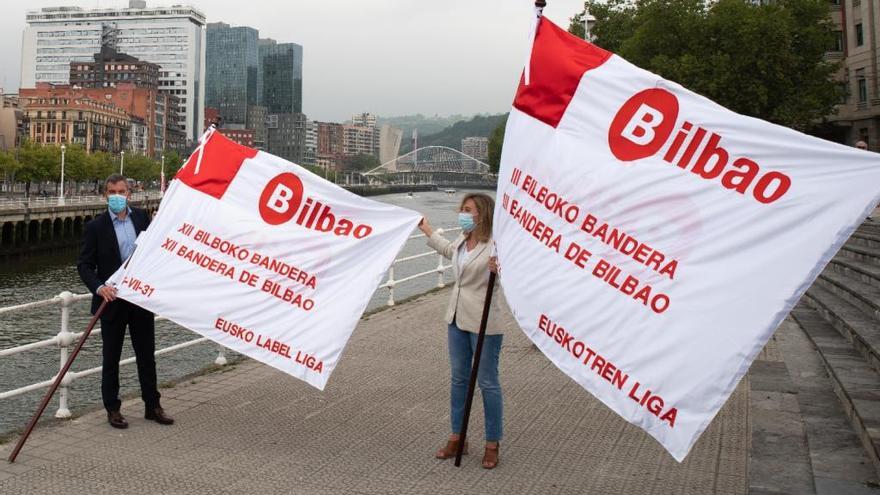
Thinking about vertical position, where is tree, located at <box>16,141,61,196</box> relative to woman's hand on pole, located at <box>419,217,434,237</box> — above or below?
below

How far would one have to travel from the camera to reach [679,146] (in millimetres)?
4785

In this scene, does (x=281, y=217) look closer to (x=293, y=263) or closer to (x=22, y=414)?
(x=293, y=263)

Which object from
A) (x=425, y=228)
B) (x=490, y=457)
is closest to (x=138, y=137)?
(x=425, y=228)

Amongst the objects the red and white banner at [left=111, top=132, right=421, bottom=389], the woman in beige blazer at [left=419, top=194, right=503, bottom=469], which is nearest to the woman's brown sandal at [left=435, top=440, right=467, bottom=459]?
the woman in beige blazer at [left=419, top=194, right=503, bottom=469]

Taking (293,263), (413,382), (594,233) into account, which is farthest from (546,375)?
(594,233)

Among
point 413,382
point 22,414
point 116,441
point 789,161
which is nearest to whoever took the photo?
point 789,161

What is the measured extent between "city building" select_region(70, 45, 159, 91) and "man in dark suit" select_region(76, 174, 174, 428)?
196 metres

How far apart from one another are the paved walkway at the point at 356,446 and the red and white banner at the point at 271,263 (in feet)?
2.39

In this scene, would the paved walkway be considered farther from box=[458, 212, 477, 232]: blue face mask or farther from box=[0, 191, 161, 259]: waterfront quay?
box=[0, 191, 161, 259]: waterfront quay

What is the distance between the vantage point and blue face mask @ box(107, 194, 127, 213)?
6.43 metres

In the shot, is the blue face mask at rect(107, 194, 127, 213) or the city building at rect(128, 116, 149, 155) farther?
the city building at rect(128, 116, 149, 155)

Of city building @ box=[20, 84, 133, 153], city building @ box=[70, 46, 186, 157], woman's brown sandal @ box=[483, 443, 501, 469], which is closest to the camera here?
woman's brown sandal @ box=[483, 443, 501, 469]

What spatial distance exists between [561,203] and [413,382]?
12.2 feet

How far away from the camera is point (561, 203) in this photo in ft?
16.9
